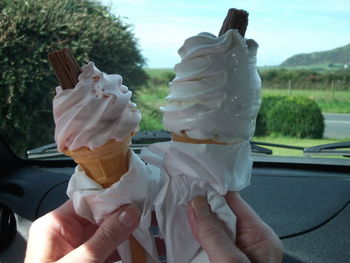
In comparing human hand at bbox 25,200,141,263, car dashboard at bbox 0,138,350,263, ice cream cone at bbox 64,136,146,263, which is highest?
ice cream cone at bbox 64,136,146,263

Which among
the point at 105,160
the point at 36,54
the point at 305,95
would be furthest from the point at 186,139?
the point at 36,54

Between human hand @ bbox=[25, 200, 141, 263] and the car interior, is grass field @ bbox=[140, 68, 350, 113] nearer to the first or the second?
the car interior

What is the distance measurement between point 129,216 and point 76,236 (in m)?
0.17

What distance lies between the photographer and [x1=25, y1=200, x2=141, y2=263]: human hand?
2.96ft

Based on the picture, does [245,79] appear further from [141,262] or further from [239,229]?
[141,262]

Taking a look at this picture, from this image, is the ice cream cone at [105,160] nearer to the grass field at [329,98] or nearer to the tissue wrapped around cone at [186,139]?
the tissue wrapped around cone at [186,139]

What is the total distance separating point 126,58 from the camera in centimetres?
314

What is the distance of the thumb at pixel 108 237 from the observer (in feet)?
2.96

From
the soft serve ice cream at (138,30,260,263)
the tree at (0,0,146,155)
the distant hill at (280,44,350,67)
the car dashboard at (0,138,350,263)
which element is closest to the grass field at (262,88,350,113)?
the distant hill at (280,44,350,67)

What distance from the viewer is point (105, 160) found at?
92 centimetres

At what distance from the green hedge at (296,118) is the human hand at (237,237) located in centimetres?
187

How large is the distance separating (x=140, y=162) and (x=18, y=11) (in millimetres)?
2317

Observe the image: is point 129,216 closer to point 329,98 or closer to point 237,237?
point 237,237

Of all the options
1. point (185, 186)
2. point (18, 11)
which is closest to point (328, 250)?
point (185, 186)
